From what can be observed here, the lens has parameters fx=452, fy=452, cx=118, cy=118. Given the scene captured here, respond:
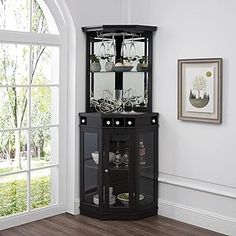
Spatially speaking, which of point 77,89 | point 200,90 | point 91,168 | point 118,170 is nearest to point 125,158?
point 118,170

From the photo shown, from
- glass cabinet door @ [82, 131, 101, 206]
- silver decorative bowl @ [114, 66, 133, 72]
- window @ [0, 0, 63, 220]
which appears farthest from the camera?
silver decorative bowl @ [114, 66, 133, 72]

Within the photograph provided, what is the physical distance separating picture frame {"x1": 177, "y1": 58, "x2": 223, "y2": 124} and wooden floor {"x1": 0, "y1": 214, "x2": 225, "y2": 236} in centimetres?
104

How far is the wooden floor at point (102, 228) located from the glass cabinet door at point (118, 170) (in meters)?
0.20

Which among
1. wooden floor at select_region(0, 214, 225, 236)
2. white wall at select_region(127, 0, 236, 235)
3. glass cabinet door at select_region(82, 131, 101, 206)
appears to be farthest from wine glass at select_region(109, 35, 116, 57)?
wooden floor at select_region(0, 214, 225, 236)

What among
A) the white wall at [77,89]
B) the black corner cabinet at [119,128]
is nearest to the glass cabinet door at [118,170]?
the black corner cabinet at [119,128]

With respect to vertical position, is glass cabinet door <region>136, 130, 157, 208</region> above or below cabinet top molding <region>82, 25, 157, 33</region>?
below

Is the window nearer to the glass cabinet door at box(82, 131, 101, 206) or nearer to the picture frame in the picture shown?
the glass cabinet door at box(82, 131, 101, 206)

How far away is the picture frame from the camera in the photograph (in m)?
4.12

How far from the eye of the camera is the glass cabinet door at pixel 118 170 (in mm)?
4426

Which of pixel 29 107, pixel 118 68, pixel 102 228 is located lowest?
pixel 102 228

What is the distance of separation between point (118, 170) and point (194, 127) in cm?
85

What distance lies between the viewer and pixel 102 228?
424 centimetres

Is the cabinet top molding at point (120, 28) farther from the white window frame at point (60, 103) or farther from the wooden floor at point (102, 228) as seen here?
the wooden floor at point (102, 228)

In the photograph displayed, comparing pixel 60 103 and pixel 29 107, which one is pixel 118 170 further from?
pixel 29 107
